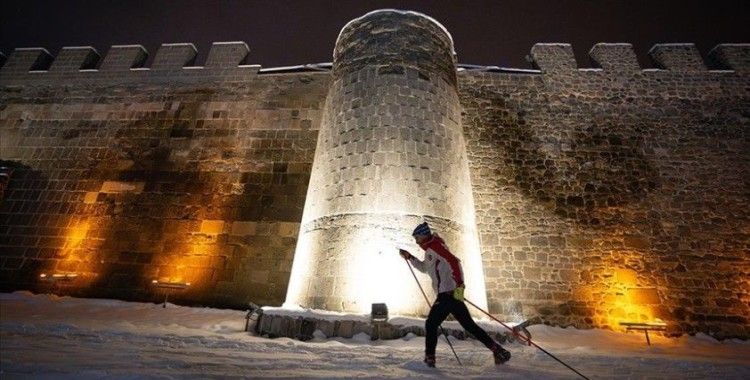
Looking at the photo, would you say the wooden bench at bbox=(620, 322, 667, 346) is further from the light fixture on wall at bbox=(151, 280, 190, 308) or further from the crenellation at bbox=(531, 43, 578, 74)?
the light fixture on wall at bbox=(151, 280, 190, 308)

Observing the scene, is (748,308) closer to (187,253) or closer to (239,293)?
(239,293)

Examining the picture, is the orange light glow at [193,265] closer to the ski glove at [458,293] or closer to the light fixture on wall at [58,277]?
the light fixture on wall at [58,277]

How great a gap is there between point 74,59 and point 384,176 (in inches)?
454

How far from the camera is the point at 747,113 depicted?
9.47 metres

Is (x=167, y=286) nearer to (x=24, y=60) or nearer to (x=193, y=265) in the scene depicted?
(x=193, y=265)

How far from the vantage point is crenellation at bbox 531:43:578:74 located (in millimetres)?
10289

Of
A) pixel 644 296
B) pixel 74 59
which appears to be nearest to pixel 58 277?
pixel 74 59

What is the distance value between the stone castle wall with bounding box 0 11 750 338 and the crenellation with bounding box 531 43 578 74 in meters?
0.05

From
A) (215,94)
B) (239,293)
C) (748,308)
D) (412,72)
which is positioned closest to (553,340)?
(748,308)

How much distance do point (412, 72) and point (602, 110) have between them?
6.04 metres

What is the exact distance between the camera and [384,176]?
19.3 feet

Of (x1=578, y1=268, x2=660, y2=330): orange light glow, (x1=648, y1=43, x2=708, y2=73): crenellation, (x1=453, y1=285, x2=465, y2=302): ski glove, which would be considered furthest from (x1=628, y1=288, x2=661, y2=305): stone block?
(x1=648, y1=43, x2=708, y2=73): crenellation

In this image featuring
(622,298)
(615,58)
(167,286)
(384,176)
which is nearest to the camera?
(384,176)

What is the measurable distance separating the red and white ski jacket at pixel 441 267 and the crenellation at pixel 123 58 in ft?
37.8
